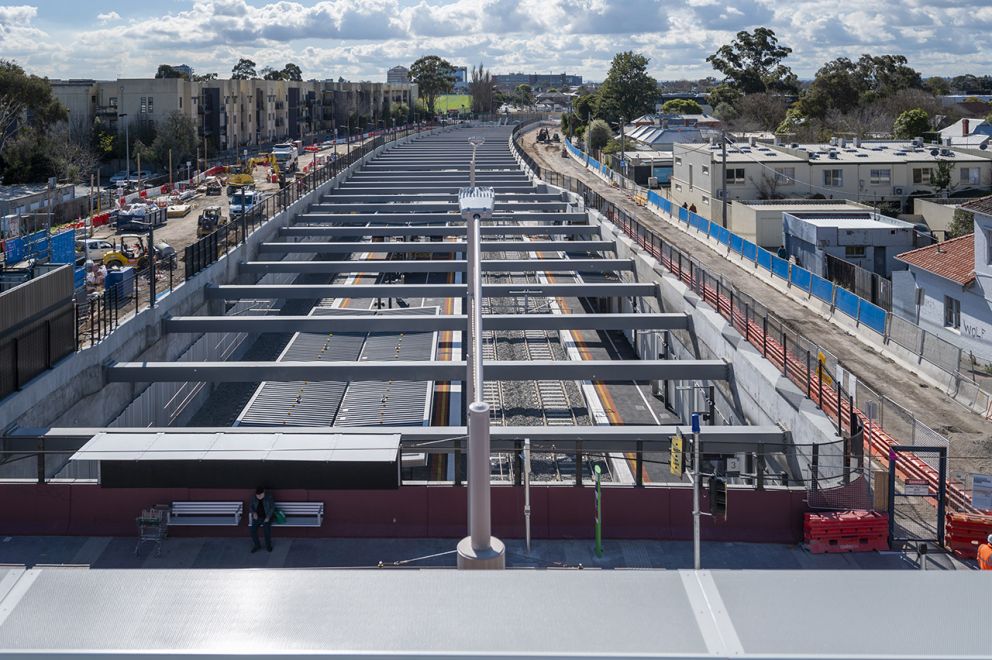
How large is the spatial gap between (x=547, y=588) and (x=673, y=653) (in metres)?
1.24

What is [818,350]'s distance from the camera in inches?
1144

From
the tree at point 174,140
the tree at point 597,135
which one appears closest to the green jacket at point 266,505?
the tree at point 174,140

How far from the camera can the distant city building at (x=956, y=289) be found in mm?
39594

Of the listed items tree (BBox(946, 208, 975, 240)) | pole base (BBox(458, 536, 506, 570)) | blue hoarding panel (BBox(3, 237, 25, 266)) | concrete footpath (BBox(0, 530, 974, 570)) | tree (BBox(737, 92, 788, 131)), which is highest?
tree (BBox(737, 92, 788, 131))

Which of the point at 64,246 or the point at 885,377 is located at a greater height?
the point at 64,246

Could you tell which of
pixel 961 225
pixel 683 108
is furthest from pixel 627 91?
pixel 961 225

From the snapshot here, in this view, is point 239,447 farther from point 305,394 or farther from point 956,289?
point 956,289

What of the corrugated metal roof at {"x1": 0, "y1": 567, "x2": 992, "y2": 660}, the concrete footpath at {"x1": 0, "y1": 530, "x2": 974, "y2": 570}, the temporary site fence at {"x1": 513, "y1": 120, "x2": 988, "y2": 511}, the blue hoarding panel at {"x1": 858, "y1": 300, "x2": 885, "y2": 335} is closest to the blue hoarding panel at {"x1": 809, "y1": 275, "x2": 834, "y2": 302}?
the temporary site fence at {"x1": 513, "y1": 120, "x2": 988, "y2": 511}

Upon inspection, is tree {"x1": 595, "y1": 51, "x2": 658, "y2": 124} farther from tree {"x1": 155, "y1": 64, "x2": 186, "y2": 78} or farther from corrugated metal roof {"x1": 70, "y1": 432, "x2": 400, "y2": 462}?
corrugated metal roof {"x1": 70, "y1": 432, "x2": 400, "y2": 462}

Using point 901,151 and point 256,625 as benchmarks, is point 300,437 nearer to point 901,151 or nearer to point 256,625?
point 256,625

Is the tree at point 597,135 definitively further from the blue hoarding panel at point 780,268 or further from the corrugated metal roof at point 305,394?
the corrugated metal roof at point 305,394

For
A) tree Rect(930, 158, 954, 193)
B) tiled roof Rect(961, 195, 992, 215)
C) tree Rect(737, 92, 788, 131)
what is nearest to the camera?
tiled roof Rect(961, 195, 992, 215)

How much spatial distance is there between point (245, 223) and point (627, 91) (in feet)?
403

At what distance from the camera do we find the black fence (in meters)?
41.4
